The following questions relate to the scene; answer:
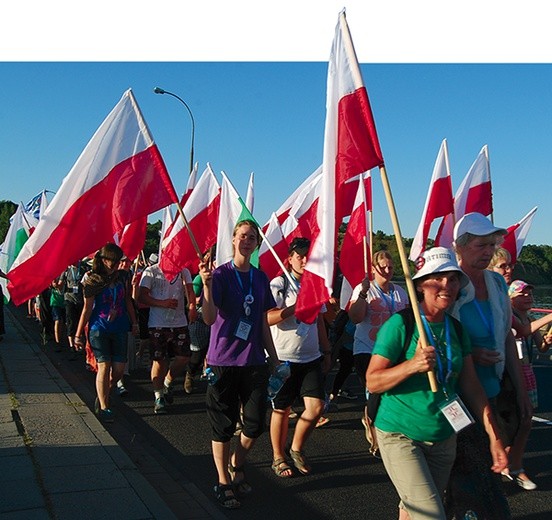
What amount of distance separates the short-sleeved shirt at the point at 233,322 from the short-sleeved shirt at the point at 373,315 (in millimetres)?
1325

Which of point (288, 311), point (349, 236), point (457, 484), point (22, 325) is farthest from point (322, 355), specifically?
point (22, 325)

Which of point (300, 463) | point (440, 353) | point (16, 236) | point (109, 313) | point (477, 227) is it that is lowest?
point (300, 463)

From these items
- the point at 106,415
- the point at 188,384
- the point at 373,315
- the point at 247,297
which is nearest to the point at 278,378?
the point at 247,297

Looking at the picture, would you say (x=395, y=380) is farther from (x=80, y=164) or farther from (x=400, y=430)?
(x=80, y=164)

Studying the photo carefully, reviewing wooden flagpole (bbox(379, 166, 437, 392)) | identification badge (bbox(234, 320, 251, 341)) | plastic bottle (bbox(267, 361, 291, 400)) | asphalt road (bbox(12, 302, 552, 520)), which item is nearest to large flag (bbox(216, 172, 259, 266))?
asphalt road (bbox(12, 302, 552, 520))

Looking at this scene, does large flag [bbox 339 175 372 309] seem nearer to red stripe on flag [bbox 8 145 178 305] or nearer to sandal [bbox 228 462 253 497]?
red stripe on flag [bbox 8 145 178 305]

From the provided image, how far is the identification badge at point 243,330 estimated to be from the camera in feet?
15.1

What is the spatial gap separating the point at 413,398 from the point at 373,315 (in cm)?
269

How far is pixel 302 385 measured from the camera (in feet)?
17.6

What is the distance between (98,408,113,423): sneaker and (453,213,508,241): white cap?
441 cm

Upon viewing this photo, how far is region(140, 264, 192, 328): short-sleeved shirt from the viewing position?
751 cm

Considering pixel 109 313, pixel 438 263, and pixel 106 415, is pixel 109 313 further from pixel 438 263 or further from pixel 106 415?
pixel 438 263

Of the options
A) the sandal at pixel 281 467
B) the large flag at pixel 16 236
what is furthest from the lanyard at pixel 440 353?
the large flag at pixel 16 236

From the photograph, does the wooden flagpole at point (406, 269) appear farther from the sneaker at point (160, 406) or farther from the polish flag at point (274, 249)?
the polish flag at point (274, 249)
